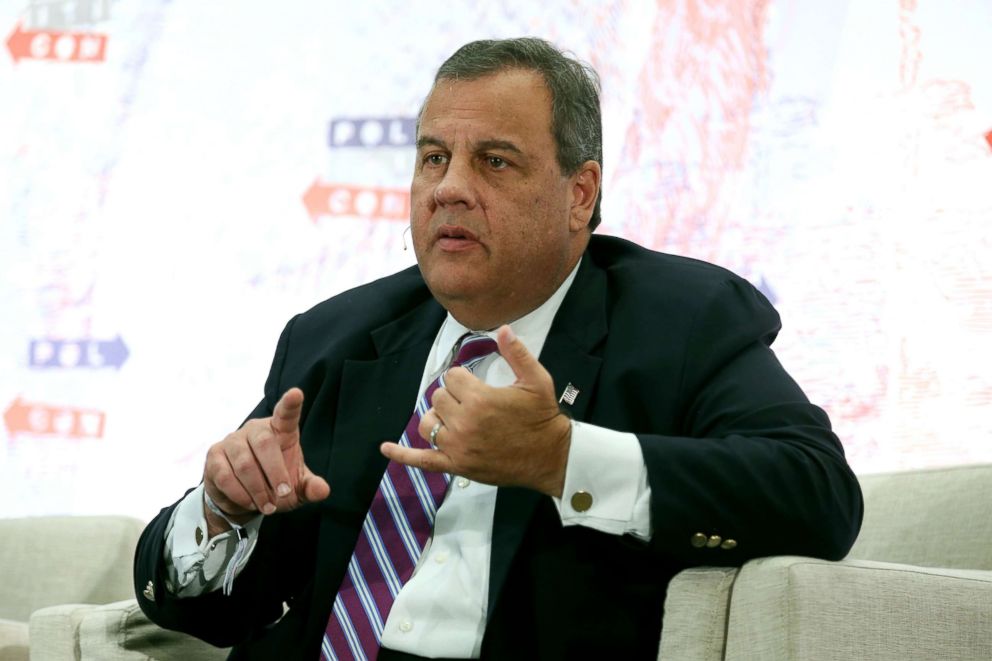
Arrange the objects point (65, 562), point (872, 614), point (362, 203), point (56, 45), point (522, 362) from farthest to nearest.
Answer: point (56, 45) < point (362, 203) < point (65, 562) < point (522, 362) < point (872, 614)

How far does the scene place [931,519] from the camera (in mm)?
1903

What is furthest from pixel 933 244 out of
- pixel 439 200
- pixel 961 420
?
pixel 439 200

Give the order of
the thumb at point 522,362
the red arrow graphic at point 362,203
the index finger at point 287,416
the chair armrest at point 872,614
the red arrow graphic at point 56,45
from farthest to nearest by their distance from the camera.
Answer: the red arrow graphic at point 56,45
the red arrow graphic at point 362,203
the index finger at point 287,416
the thumb at point 522,362
the chair armrest at point 872,614

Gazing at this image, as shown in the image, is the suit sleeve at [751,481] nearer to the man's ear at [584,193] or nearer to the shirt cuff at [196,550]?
the man's ear at [584,193]

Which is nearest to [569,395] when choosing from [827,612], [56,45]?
[827,612]

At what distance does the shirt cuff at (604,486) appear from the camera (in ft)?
4.85

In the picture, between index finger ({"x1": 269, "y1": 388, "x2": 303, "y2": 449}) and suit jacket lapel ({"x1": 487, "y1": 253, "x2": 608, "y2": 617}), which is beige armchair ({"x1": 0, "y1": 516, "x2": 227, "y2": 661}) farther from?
suit jacket lapel ({"x1": 487, "y1": 253, "x2": 608, "y2": 617})

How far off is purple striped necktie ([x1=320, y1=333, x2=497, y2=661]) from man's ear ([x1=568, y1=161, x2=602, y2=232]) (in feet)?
1.40

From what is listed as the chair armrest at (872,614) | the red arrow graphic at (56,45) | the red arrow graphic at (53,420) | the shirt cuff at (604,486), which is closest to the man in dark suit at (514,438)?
the shirt cuff at (604,486)

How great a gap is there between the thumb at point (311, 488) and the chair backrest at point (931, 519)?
3.04ft

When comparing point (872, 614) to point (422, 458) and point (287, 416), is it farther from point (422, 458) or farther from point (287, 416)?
point (287, 416)

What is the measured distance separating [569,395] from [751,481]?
12.9 inches

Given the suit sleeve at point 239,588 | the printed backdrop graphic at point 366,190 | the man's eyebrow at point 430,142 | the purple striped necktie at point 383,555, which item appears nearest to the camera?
the purple striped necktie at point 383,555

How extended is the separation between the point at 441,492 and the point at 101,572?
1.10 m
